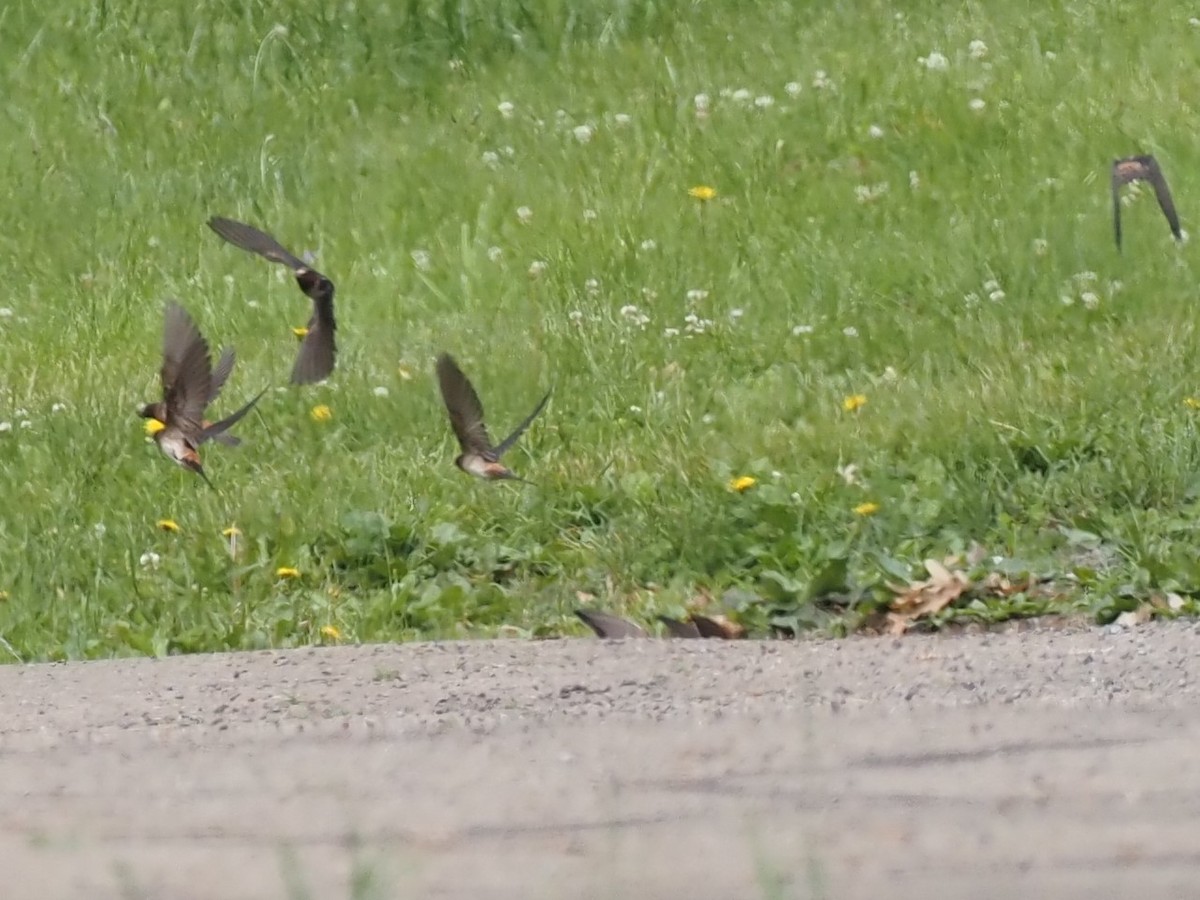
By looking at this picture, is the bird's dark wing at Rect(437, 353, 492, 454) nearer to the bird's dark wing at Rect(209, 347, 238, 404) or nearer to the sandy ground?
the bird's dark wing at Rect(209, 347, 238, 404)

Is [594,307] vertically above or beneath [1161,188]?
beneath

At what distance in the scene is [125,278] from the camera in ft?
27.8

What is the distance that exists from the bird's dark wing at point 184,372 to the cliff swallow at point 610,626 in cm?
121

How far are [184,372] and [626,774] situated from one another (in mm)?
2737

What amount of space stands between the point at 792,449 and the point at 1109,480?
0.97m

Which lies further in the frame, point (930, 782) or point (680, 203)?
point (680, 203)

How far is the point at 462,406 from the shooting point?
5.72 metres

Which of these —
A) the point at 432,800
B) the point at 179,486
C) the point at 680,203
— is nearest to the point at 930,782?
the point at 432,800

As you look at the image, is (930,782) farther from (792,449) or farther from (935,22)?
(935,22)

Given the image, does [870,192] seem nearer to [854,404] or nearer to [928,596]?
[854,404]

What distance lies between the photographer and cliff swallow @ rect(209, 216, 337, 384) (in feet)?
20.4

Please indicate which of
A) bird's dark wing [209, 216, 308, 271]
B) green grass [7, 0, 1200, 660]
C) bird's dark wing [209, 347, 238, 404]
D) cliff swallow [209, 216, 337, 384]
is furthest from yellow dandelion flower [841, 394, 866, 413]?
bird's dark wing [209, 347, 238, 404]

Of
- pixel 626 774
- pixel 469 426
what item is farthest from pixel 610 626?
pixel 626 774

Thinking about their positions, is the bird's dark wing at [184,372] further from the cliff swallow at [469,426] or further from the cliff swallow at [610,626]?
the cliff swallow at [610,626]
